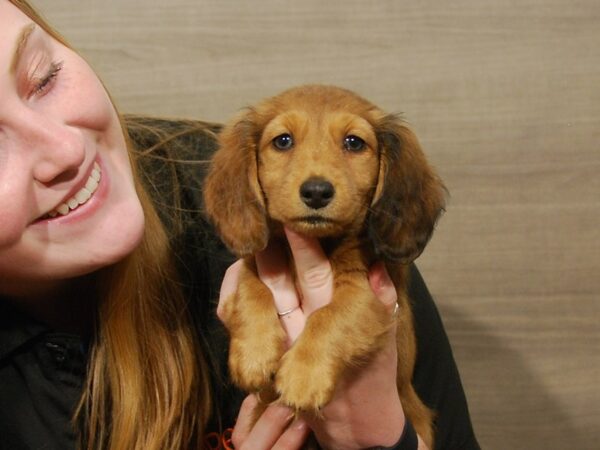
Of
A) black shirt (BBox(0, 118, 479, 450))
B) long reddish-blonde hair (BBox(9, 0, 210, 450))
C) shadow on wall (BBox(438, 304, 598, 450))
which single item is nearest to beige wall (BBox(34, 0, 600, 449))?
shadow on wall (BBox(438, 304, 598, 450))

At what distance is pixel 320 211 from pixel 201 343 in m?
0.62

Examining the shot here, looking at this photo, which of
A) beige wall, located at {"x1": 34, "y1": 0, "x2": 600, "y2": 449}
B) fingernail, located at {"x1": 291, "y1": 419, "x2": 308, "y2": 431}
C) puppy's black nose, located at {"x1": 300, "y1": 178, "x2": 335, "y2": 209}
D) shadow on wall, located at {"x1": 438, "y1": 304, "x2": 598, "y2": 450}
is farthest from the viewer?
shadow on wall, located at {"x1": 438, "y1": 304, "x2": 598, "y2": 450}

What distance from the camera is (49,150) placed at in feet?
3.67

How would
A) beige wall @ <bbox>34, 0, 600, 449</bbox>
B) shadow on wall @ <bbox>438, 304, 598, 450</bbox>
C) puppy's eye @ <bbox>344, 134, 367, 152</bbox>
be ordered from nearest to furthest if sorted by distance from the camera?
puppy's eye @ <bbox>344, 134, 367, 152</bbox>
beige wall @ <bbox>34, 0, 600, 449</bbox>
shadow on wall @ <bbox>438, 304, 598, 450</bbox>

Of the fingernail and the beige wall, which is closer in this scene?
the fingernail

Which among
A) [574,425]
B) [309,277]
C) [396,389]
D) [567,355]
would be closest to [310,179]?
[309,277]

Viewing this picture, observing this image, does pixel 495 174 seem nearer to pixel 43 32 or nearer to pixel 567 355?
pixel 567 355

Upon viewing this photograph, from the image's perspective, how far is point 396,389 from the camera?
1.28m

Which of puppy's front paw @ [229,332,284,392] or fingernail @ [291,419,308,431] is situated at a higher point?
puppy's front paw @ [229,332,284,392]

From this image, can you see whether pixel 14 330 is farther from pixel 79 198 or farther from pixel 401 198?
pixel 401 198

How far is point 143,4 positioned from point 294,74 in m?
0.49

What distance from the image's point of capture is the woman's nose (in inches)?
43.7

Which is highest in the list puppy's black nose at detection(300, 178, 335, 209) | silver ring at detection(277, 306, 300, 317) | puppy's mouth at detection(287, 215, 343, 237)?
puppy's black nose at detection(300, 178, 335, 209)

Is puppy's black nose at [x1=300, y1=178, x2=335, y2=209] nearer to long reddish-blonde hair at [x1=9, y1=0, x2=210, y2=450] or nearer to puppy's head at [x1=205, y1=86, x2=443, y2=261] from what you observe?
puppy's head at [x1=205, y1=86, x2=443, y2=261]
